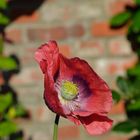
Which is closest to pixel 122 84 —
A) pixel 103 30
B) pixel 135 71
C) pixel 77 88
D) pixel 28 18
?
pixel 135 71

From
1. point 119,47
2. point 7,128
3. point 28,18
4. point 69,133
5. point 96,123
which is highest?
point 96,123

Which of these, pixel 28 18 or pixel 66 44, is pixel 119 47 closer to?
pixel 66 44

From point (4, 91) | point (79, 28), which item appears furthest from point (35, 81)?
point (79, 28)

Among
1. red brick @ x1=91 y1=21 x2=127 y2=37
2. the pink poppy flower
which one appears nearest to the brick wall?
red brick @ x1=91 y1=21 x2=127 y2=37

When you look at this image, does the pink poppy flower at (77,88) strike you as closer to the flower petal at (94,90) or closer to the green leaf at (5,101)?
the flower petal at (94,90)

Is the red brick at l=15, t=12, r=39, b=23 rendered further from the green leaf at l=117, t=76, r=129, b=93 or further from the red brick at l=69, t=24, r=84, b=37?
the green leaf at l=117, t=76, r=129, b=93

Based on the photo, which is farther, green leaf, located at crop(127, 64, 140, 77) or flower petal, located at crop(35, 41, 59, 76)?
green leaf, located at crop(127, 64, 140, 77)
